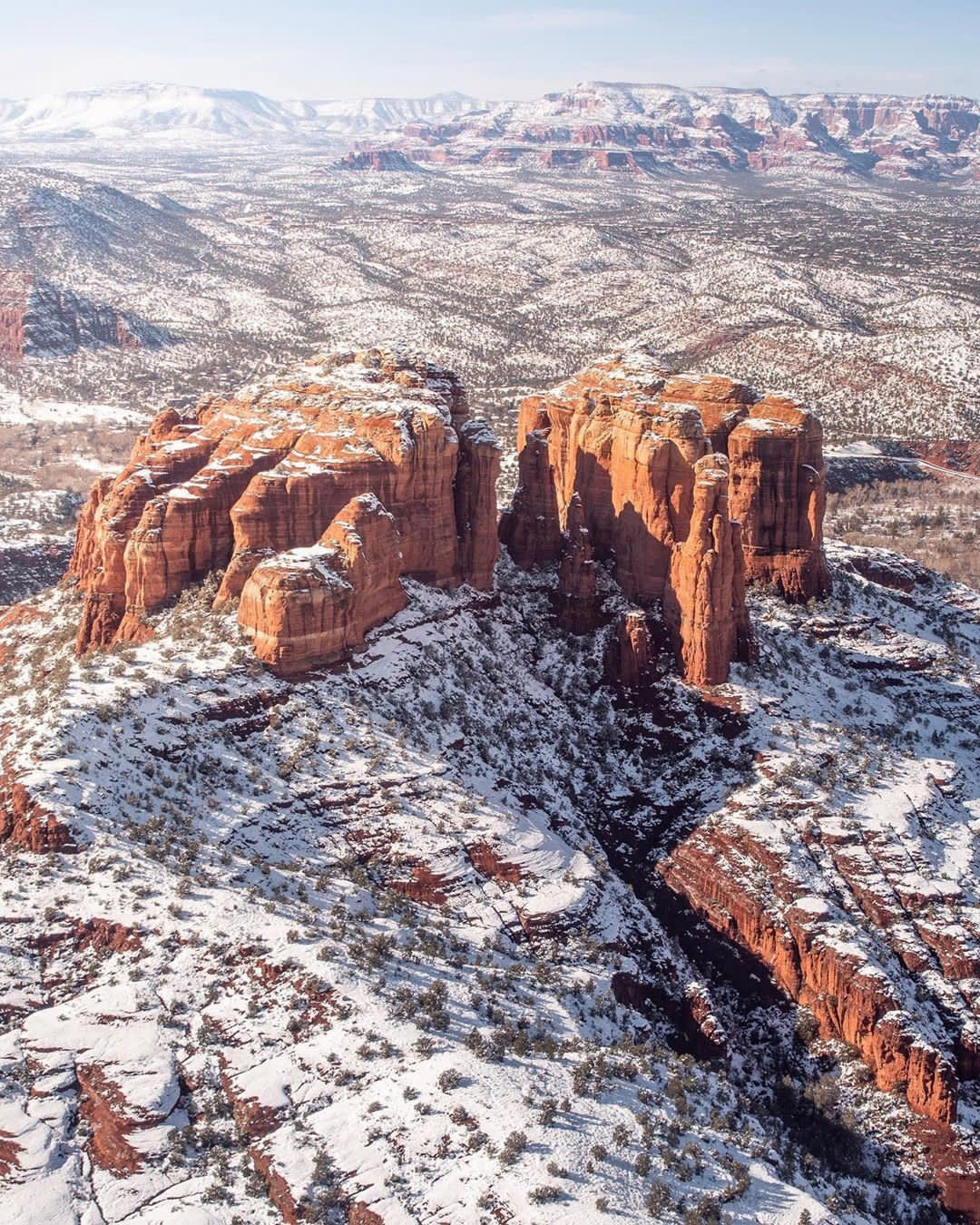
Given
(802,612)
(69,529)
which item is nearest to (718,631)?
(802,612)

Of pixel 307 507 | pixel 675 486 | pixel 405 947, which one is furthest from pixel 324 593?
pixel 675 486

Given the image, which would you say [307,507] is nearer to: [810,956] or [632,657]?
[632,657]

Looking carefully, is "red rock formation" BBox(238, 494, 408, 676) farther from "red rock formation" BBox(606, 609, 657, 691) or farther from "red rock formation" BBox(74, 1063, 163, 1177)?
"red rock formation" BBox(74, 1063, 163, 1177)

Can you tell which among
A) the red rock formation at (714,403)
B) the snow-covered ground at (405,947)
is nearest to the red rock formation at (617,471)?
the red rock formation at (714,403)

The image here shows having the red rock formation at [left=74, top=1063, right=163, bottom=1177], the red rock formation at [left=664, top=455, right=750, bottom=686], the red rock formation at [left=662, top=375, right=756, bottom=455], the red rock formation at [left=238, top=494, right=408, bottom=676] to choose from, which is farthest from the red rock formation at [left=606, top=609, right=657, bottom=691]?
the red rock formation at [left=74, top=1063, right=163, bottom=1177]

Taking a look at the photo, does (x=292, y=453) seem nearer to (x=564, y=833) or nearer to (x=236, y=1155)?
(x=564, y=833)
